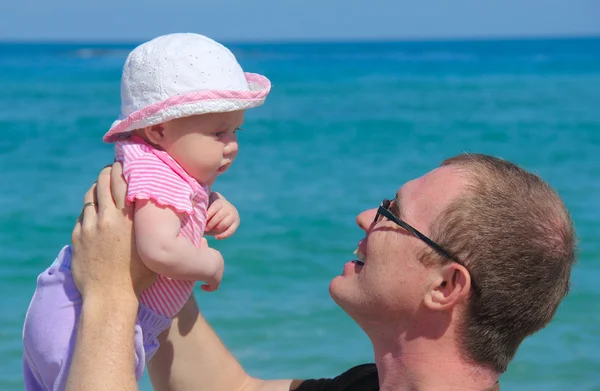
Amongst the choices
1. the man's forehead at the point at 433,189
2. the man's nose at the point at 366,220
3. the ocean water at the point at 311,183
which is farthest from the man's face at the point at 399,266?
the ocean water at the point at 311,183

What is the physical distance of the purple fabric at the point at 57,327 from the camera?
2.61 m

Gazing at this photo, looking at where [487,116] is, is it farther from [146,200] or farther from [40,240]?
[146,200]

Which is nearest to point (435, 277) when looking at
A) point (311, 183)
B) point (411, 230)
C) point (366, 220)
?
point (411, 230)

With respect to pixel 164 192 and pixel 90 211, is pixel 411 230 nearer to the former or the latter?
pixel 164 192

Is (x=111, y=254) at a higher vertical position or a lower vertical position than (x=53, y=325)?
higher

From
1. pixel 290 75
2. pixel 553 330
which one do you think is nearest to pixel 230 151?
pixel 553 330

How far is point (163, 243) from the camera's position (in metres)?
2.51

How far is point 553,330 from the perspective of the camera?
6.66 metres

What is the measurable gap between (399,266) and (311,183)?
29.3 feet

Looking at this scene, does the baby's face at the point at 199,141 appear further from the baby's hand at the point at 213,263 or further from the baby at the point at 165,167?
the baby's hand at the point at 213,263

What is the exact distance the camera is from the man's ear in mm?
2504

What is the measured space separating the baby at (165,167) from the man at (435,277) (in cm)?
9

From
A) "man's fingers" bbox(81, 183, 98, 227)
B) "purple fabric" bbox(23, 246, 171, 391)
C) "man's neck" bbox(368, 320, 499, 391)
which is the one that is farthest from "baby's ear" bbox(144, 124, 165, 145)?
"man's neck" bbox(368, 320, 499, 391)

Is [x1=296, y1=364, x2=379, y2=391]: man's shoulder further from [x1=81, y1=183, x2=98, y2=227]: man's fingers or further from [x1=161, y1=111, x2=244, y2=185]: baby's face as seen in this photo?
[x1=81, y1=183, x2=98, y2=227]: man's fingers
